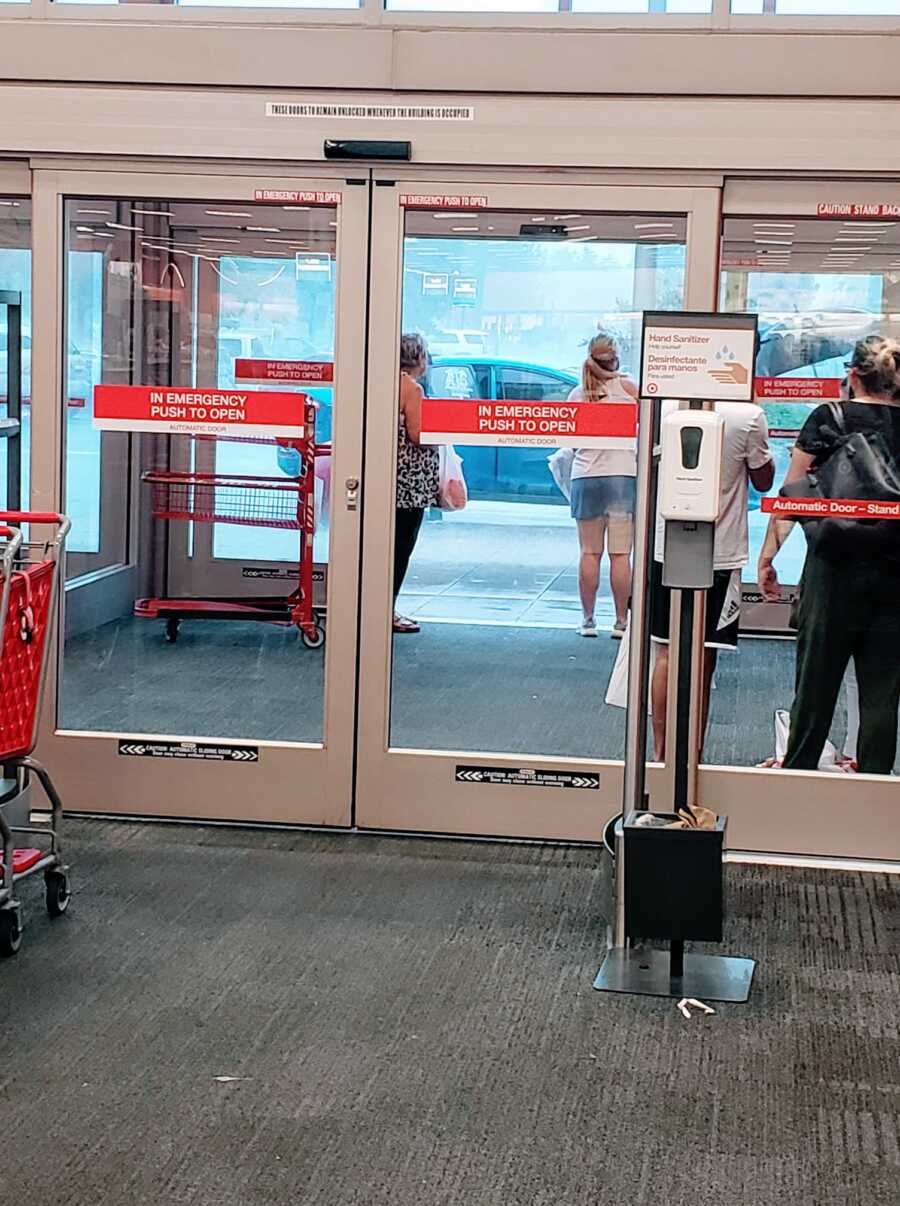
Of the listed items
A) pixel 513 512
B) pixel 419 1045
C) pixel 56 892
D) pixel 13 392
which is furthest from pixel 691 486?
pixel 13 392

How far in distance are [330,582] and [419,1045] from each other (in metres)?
2.05

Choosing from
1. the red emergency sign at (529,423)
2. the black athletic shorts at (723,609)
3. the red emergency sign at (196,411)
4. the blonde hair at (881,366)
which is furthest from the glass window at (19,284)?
the blonde hair at (881,366)

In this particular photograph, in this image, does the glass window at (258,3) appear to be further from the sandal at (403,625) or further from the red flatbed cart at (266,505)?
the sandal at (403,625)

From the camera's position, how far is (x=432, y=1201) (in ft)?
10.4

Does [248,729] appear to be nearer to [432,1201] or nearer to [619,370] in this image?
[619,370]

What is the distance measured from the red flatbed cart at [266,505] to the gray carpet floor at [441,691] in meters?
0.09

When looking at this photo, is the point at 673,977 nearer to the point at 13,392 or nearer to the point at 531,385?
the point at 531,385

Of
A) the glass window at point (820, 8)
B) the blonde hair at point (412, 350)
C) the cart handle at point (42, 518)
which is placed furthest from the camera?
the blonde hair at point (412, 350)

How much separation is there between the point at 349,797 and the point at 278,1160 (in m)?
2.38

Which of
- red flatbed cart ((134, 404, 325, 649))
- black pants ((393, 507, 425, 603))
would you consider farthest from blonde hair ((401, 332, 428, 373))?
black pants ((393, 507, 425, 603))

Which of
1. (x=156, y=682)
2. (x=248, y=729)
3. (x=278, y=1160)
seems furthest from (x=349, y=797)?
(x=278, y=1160)

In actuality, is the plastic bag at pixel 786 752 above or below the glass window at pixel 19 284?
below

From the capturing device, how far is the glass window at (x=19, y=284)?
570cm

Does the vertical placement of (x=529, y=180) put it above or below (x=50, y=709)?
above
